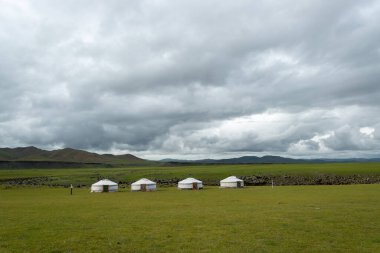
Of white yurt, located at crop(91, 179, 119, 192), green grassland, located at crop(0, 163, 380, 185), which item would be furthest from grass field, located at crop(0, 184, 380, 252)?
green grassland, located at crop(0, 163, 380, 185)

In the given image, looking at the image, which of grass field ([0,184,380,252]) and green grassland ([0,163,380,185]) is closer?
grass field ([0,184,380,252])

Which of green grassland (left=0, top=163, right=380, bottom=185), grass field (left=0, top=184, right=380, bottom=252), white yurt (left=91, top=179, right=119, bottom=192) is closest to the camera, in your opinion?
grass field (left=0, top=184, right=380, bottom=252)

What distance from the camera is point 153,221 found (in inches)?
907

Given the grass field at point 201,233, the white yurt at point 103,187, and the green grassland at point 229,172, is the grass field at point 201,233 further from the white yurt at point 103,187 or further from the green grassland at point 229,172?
the green grassland at point 229,172

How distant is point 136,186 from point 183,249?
5605 centimetres

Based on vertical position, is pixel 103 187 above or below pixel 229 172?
below

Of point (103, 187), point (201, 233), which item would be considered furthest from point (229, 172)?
point (201, 233)

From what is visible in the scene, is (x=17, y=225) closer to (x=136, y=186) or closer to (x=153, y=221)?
(x=153, y=221)

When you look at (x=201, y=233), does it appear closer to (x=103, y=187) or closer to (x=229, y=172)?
(x=103, y=187)

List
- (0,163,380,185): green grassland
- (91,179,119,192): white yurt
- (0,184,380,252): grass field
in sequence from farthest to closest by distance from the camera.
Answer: (0,163,380,185): green grassland
(91,179,119,192): white yurt
(0,184,380,252): grass field

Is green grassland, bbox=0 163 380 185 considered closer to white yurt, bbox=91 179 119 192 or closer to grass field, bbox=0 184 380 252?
white yurt, bbox=91 179 119 192

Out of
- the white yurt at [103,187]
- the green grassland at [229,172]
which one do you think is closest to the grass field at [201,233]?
the white yurt at [103,187]

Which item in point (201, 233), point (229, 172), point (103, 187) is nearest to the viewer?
point (201, 233)

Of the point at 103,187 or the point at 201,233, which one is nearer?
the point at 201,233
